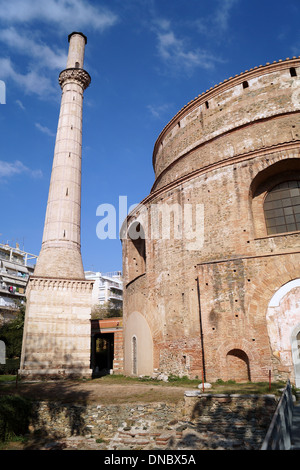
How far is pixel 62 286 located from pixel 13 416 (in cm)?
802

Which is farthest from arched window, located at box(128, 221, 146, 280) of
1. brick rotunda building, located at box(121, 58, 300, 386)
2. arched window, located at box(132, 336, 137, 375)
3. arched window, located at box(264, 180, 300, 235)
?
arched window, located at box(264, 180, 300, 235)

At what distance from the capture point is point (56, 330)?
51.9 ft

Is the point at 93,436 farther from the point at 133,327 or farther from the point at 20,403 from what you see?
the point at 133,327

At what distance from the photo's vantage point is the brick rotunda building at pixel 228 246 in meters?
11.0

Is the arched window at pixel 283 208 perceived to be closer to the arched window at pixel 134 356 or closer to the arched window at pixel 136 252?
the arched window at pixel 136 252

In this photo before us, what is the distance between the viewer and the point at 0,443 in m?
8.23

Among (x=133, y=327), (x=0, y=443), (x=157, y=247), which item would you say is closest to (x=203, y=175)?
(x=157, y=247)

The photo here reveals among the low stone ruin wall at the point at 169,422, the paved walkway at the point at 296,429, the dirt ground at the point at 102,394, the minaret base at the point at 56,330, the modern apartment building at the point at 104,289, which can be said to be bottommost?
the low stone ruin wall at the point at 169,422

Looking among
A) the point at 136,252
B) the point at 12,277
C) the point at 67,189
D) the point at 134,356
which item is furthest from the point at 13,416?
the point at 12,277

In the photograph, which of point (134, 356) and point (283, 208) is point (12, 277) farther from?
point (283, 208)

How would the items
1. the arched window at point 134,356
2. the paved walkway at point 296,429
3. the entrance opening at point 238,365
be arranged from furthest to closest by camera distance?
the arched window at point 134,356 < the entrance opening at point 238,365 < the paved walkway at point 296,429

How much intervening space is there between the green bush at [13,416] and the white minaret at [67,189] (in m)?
7.96

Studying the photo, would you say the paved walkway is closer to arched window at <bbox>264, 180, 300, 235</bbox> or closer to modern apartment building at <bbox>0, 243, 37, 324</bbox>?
arched window at <bbox>264, 180, 300, 235</bbox>

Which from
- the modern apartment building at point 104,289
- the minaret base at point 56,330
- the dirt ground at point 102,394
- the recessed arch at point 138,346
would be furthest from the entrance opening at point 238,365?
the modern apartment building at point 104,289
